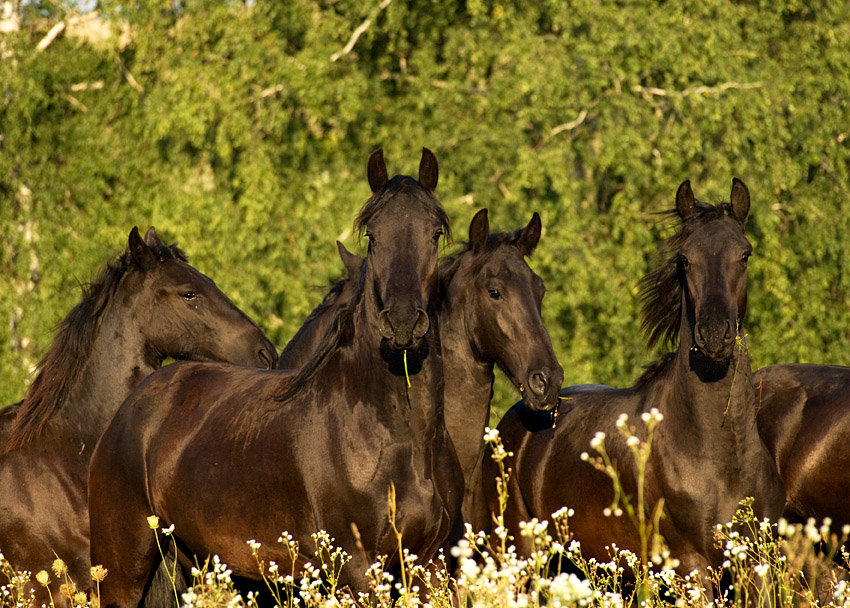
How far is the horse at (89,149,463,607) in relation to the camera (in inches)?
189

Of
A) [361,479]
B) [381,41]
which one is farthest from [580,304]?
[361,479]

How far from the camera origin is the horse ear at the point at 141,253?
6414 mm

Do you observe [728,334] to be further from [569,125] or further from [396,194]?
[569,125]

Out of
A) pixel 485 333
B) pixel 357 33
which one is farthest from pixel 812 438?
pixel 357 33

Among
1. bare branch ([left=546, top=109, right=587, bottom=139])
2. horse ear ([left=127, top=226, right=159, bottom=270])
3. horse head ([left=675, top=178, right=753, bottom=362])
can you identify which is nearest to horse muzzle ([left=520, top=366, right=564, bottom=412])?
horse head ([left=675, top=178, right=753, bottom=362])

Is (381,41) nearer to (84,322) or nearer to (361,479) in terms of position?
(84,322)

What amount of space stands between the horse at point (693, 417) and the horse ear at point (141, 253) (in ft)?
9.74

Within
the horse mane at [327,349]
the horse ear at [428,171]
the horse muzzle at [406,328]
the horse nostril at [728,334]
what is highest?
the horse ear at [428,171]

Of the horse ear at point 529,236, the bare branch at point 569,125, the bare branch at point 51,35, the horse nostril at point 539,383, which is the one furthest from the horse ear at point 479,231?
the bare branch at point 51,35

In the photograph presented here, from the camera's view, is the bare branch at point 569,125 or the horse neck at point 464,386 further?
the bare branch at point 569,125

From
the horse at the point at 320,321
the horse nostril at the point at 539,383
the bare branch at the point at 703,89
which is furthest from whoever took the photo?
the bare branch at the point at 703,89

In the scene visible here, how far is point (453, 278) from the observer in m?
6.63

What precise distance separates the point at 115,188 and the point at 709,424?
46.3ft

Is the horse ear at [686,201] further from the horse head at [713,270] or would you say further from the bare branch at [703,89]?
the bare branch at [703,89]
